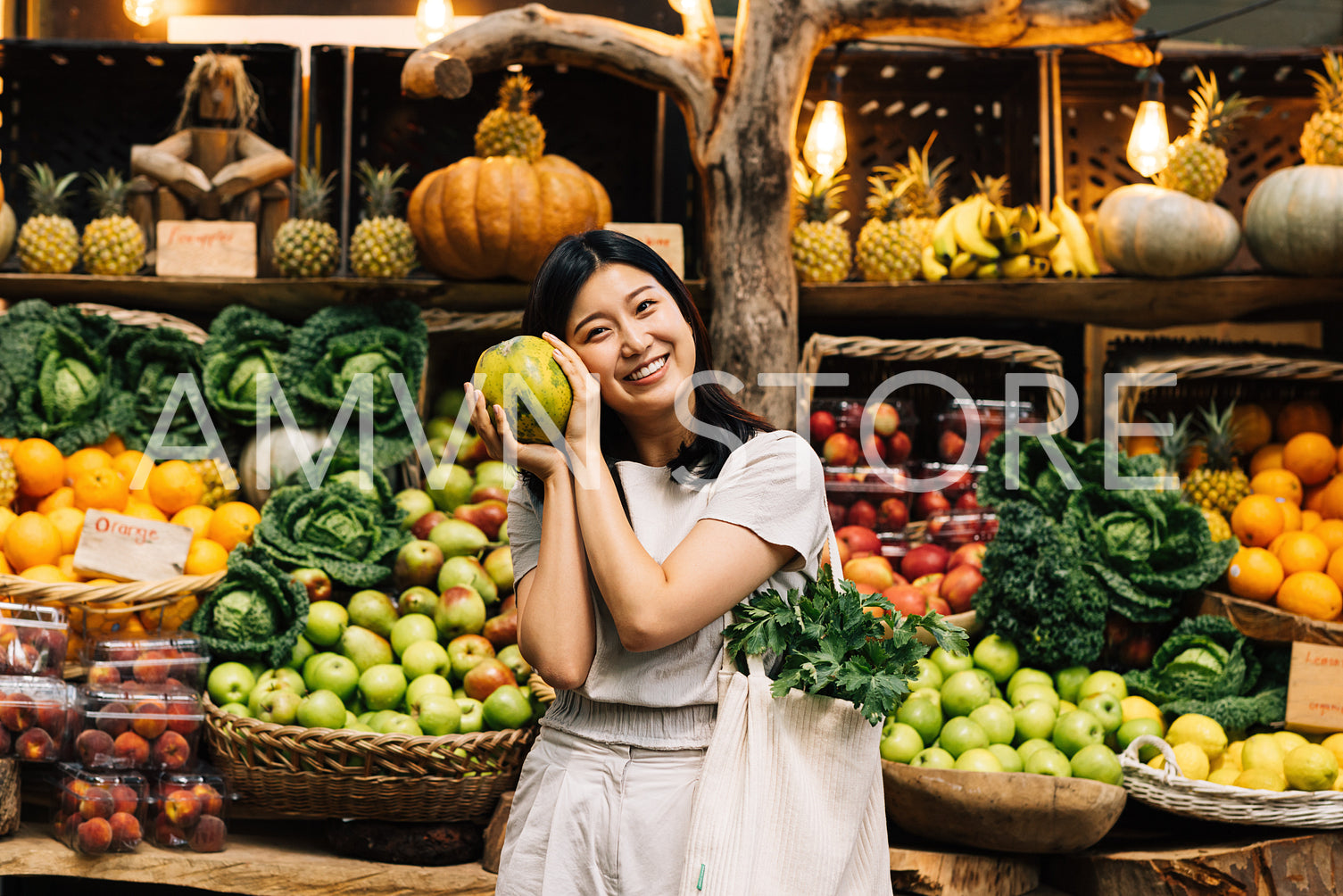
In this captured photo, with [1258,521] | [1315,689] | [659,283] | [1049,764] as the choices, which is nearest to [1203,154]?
[1258,521]

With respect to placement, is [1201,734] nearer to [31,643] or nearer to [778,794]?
[778,794]

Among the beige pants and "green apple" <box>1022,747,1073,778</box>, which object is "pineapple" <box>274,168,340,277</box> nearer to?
the beige pants

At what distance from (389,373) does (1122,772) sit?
2.33 metres

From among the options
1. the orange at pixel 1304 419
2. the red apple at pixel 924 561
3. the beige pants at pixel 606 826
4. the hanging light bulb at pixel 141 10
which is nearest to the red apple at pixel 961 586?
the red apple at pixel 924 561

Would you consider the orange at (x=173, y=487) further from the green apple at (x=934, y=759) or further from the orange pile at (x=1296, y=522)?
the orange pile at (x=1296, y=522)

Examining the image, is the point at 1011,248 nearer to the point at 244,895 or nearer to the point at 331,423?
the point at 331,423

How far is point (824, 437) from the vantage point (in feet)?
10.9

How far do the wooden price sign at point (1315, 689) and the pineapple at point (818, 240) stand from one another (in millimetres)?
1625

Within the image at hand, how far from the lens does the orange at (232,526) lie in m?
2.95

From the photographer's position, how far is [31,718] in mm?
2395

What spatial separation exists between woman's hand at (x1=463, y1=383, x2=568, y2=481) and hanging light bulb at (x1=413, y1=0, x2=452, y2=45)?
2340mm

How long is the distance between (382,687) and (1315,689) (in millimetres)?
2273

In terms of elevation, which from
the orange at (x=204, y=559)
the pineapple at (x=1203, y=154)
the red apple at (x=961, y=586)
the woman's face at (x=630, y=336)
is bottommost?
the red apple at (x=961, y=586)

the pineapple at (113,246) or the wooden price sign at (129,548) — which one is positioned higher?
the pineapple at (113,246)
